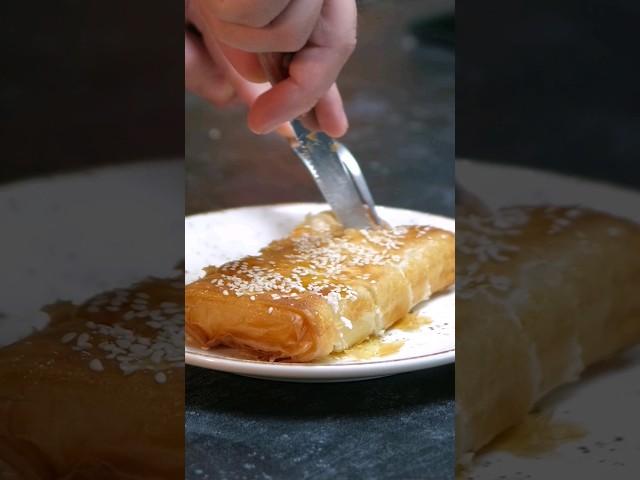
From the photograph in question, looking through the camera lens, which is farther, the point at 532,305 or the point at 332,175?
the point at 332,175

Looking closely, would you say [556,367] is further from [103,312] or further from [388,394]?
[103,312]

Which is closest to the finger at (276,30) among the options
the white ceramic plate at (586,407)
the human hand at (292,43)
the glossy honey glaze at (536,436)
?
the human hand at (292,43)

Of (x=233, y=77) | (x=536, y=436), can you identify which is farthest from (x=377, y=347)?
(x=233, y=77)

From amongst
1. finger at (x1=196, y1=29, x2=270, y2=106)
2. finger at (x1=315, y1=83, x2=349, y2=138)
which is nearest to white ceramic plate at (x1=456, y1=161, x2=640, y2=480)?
finger at (x1=315, y1=83, x2=349, y2=138)

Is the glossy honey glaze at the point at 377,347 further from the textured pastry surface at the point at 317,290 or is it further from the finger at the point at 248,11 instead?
the finger at the point at 248,11

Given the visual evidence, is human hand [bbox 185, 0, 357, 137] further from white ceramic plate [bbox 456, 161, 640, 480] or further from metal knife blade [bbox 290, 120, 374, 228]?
white ceramic plate [bbox 456, 161, 640, 480]

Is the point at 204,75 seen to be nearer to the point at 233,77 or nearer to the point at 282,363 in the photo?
the point at 233,77
